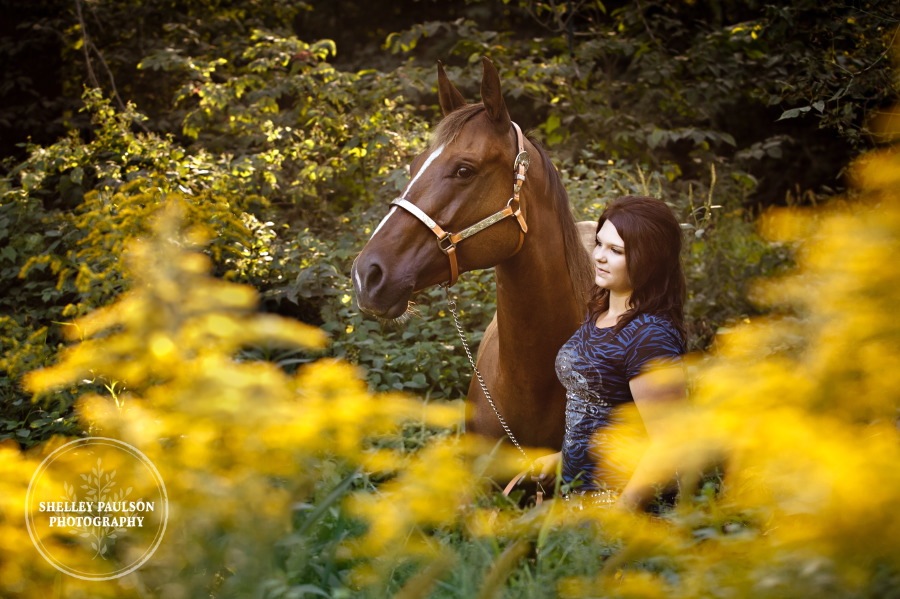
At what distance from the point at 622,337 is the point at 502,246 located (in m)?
0.57

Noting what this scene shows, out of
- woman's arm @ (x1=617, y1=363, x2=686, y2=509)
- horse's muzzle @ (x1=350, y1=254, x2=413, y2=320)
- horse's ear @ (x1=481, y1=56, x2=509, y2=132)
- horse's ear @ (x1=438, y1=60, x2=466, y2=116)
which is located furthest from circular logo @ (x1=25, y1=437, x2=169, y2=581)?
→ horse's ear @ (x1=438, y1=60, x2=466, y2=116)

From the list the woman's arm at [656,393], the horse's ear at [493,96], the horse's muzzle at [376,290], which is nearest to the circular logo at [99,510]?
the horse's muzzle at [376,290]

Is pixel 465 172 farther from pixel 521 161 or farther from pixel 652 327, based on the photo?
pixel 652 327

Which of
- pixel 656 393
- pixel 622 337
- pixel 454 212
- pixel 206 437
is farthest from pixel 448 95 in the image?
pixel 206 437

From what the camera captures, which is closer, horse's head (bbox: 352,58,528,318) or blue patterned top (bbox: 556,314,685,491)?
blue patterned top (bbox: 556,314,685,491)

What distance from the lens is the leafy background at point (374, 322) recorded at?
1.24m

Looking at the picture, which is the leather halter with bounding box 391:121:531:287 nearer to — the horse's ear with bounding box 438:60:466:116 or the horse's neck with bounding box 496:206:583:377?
the horse's neck with bounding box 496:206:583:377

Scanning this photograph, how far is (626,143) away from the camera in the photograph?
7332mm

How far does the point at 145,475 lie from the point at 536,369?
149 cm

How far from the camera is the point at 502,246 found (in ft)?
8.34

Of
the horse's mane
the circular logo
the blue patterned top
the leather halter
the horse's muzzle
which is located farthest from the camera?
the horse's mane

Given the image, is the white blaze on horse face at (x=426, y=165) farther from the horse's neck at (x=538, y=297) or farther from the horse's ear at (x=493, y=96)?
the horse's neck at (x=538, y=297)

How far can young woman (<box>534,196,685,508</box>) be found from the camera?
2088 mm

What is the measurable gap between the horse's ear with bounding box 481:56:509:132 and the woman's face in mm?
652
